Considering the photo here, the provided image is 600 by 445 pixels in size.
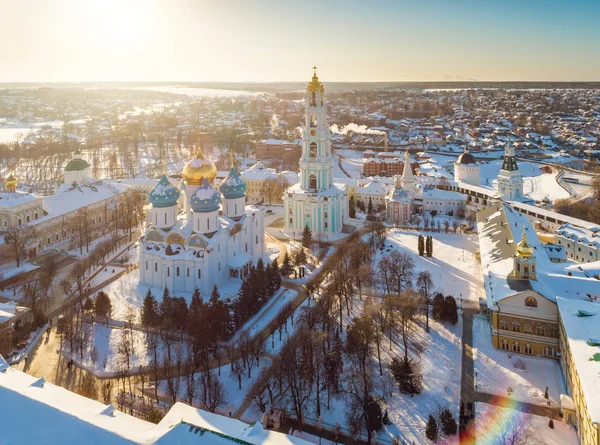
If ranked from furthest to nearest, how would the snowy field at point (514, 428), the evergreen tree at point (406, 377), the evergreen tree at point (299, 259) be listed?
the evergreen tree at point (299, 259) < the evergreen tree at point (406, 377) < the snowy field at point (514, 428)

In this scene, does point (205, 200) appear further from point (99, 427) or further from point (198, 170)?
point (99, 427)

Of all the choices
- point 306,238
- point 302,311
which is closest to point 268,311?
point 302,311

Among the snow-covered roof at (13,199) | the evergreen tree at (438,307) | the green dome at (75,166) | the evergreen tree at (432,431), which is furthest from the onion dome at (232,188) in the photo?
the green dome at (75,166)

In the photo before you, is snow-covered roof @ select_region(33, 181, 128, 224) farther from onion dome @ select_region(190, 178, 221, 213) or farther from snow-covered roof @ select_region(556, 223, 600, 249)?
snow-covered roof @ select_region(556, 223, 600, 249)

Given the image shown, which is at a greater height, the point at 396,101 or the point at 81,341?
the point at 396,101

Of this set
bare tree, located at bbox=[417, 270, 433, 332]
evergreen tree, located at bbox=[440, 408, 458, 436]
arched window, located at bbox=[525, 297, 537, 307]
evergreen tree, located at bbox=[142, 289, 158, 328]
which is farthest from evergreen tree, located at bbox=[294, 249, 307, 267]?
evergreen tree, located at bbox=[440, 408, 458, 436]

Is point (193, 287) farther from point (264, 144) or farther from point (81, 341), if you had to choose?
point (264, 144)

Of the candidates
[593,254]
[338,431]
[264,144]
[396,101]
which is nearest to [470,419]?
[338,431]

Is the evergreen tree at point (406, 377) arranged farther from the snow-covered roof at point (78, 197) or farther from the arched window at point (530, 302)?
the snow-covered roof at point (78, 197)
